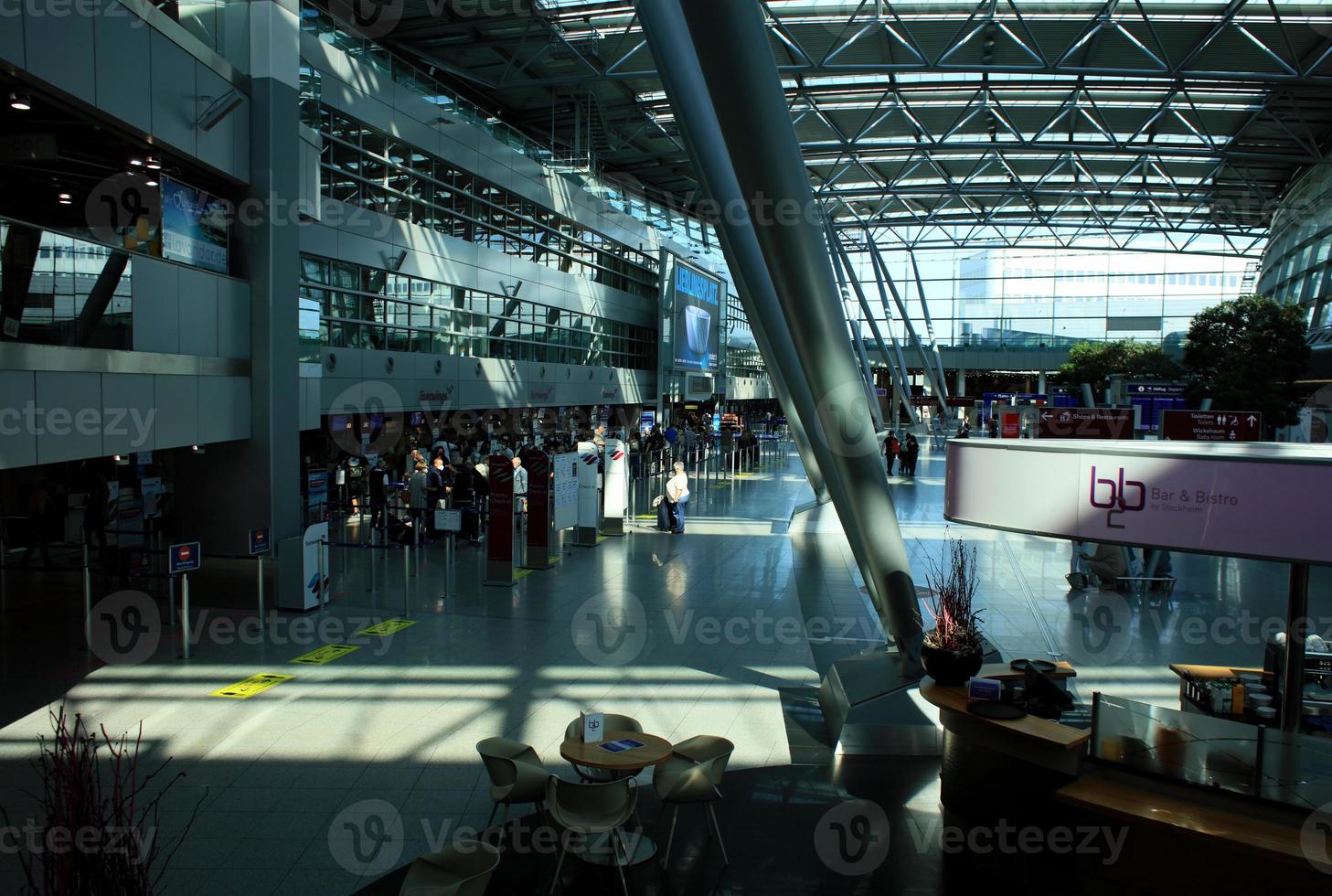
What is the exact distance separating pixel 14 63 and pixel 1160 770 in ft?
34.8

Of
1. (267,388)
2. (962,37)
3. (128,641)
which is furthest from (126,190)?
(962,37)

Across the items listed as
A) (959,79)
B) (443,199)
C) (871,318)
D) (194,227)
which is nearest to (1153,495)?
(194,227)

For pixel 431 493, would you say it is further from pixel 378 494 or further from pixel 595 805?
pixel 595 805

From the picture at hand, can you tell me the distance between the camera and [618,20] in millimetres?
27297

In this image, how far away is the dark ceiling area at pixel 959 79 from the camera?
26547 mm

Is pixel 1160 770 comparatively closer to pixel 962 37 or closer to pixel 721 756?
pixel 721 756

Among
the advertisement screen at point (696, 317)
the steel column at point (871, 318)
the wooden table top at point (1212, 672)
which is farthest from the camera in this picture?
the advertisement screen at point (696, 317)

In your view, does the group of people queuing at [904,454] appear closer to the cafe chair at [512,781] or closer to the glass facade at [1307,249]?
the glass facade at [1307,249]

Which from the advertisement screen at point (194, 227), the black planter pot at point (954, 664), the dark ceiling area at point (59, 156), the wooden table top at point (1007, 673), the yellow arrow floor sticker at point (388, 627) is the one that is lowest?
the yellow arrow floor sticker at point (388, 627)

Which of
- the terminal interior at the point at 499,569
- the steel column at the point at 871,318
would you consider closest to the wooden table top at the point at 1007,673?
the terminal interior at the point at 499,569

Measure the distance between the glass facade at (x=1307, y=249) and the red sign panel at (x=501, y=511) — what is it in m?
38.3

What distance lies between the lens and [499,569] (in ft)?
42.7

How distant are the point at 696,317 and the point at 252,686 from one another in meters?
34.9

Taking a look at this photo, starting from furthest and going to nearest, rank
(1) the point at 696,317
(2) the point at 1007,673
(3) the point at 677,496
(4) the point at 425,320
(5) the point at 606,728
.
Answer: (1) the point at 696,317, (4) the point at 425,320, (3) the point at 677,496, (2) the point at 1007,673, (5) the point at 606,728
